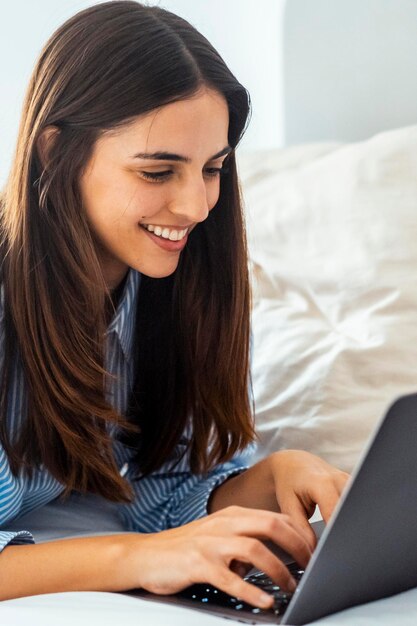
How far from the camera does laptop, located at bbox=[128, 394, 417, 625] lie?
2.14ft

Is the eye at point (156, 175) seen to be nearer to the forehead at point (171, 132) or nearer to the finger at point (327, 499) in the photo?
the forehead at point (171, 132)

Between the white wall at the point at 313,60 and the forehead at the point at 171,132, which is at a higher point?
the white wall at the point at 313,60

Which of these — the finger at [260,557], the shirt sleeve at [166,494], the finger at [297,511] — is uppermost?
the finger at [260,557]

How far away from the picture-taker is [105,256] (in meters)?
1.12

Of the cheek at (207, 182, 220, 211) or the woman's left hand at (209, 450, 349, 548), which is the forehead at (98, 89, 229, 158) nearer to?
the cheek at (207, 182, 220, 211)

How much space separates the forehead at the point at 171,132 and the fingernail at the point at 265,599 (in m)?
0.44

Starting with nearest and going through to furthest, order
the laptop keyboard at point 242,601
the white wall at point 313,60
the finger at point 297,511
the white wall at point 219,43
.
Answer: the laptop keyboard at point 242,601 < the finger at point 297,511 < the white wall at point 313,60 < the white wall at point 219,43

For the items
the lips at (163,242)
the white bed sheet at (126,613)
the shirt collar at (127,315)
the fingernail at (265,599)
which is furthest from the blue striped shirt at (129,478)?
the fingernail at (265,599)

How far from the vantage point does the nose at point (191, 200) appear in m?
1.00

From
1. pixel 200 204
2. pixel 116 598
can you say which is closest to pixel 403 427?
pixel 116 598

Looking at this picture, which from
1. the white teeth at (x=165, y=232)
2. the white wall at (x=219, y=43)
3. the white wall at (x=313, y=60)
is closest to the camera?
the white teeth at (x=165, y=232)

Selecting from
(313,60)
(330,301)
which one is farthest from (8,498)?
(313,60)

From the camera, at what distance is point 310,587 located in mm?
696

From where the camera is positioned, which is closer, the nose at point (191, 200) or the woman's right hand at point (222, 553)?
the woman's right hand at point (222, 553)
